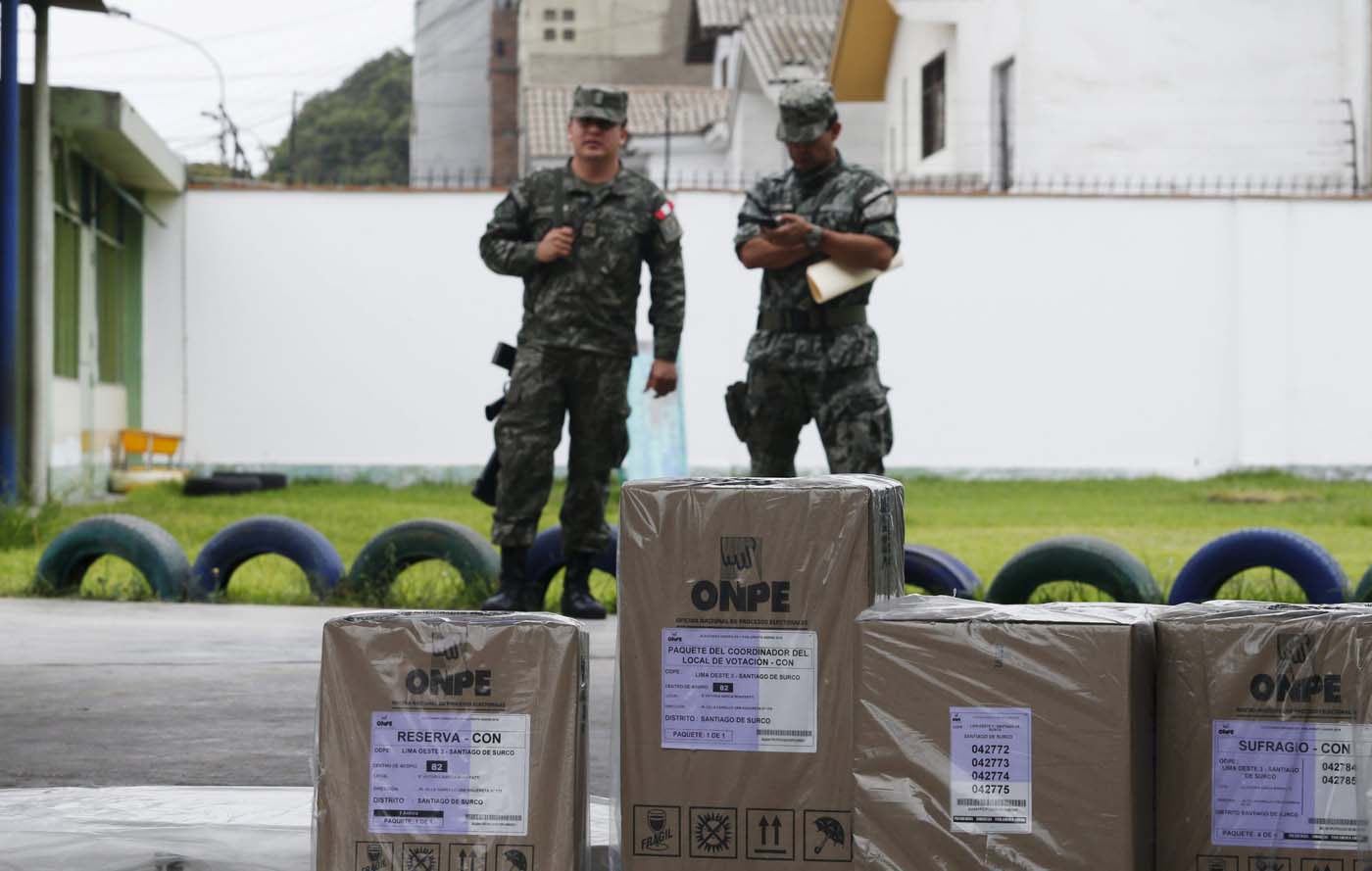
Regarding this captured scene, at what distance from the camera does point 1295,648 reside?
7.50 ft

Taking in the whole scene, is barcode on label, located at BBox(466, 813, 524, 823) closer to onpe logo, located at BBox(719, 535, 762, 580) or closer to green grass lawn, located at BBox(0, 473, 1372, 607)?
onpe logo, located at BBox(719, 535, 762, 580)

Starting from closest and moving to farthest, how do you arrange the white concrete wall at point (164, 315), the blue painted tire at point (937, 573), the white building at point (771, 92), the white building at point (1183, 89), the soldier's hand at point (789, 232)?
1. the soldier's hand at point (789, 232)
2. the blue painted tire at point (937, 573)
3. the white concrete wall at point (164, 315)
4. the white building at point (1183, 89)
5. the white building at point (771, 92)

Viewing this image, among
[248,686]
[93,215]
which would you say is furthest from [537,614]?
[93,215]

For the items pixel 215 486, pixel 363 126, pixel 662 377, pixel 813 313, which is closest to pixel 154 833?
pixel 813 313

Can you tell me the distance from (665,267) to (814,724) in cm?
378

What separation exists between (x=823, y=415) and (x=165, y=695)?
6.97 ft

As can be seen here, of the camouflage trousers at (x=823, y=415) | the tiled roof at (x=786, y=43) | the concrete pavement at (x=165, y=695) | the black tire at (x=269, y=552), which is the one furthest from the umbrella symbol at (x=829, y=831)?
the tiled roof at (x=786, y=43)

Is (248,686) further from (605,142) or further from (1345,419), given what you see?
(1345,419)

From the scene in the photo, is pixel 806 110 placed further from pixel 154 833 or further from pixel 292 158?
pixel 292 158

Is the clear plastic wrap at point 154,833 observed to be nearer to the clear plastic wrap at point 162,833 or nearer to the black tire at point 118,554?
the clear plastic wrap at point 162,833

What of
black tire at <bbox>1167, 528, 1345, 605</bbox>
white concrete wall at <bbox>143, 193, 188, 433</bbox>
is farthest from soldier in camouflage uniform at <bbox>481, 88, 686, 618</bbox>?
white concrete wall at <bbox>143, 193, 188, 433</bbox>

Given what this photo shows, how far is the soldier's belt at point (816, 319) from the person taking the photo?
5.47 meters

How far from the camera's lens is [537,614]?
2.49 meters

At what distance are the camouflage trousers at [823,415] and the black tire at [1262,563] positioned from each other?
113 centimetres
